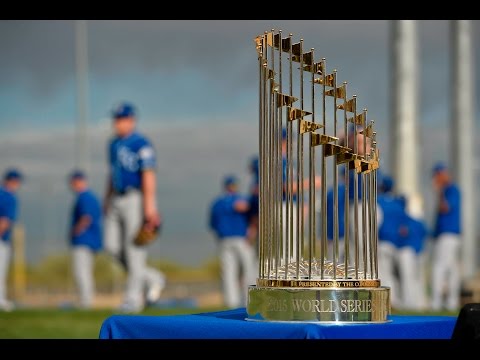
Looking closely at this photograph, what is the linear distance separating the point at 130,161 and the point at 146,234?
2.32ft

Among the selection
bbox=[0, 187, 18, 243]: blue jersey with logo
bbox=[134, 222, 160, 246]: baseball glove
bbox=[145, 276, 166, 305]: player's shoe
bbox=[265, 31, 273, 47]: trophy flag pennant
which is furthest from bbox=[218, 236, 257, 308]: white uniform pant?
bbox=[265, 31, 273, 47]: trophy flag pennant

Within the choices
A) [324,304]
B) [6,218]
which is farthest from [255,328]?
[6,218]

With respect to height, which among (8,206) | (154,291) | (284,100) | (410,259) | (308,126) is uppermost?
(8,206)

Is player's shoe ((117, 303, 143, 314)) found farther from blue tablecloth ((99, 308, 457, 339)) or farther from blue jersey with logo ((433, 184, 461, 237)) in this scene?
blue tablecloth ((99, 308, 457, 339))

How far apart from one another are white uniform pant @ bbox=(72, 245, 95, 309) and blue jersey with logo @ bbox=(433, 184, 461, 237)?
4220mm

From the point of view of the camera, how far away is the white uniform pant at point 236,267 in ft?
52.9

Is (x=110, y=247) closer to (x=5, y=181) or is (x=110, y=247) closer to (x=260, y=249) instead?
(x=5, y=181)

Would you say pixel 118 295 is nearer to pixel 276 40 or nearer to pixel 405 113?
pixel 405 113

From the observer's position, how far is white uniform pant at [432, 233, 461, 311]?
1574 cm

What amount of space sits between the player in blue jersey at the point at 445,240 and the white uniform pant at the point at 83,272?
4.14 metres

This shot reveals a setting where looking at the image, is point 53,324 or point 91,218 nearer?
point 53,324

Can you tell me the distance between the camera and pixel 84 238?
16344mm
